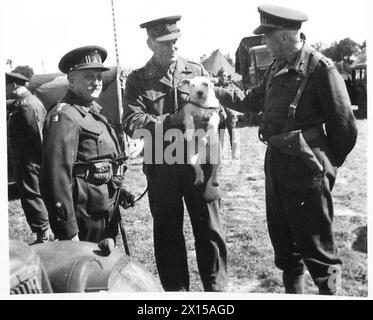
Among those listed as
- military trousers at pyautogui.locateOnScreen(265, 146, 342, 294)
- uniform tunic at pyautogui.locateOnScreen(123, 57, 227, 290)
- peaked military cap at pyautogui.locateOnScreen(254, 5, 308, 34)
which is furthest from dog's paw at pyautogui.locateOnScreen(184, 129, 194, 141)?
peaked military cap at pyautogui.locateOnScreen(254, 5, 308, 34)

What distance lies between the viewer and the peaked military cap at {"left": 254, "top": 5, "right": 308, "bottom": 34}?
3.53 meters

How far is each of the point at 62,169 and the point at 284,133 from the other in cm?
167

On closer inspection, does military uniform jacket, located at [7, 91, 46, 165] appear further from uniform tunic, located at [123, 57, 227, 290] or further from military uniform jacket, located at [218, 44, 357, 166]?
military uniform jacket, located at [218, 44, 357, 166]

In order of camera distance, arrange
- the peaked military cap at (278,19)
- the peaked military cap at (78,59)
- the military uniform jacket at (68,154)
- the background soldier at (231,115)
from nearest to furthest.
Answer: the peaked military cap at (278,19), the military uniform jacket at (68,154), the peaked military cap at (78,59), the background soldier at (231,115)

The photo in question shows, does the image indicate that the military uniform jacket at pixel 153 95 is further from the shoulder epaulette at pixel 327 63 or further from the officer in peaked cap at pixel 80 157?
the shoulder epaulette at pixel 327 63

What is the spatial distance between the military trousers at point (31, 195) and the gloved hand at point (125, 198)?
67 centimetres

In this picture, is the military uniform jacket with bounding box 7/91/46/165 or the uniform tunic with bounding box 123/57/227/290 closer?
the uniform tunic with bounding box 123/57/227/290

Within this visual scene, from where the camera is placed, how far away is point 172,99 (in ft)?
12.9

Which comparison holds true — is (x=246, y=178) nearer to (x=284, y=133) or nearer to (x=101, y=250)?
(x=284, y=133)

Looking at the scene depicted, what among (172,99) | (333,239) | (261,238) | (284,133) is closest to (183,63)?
(172,99)

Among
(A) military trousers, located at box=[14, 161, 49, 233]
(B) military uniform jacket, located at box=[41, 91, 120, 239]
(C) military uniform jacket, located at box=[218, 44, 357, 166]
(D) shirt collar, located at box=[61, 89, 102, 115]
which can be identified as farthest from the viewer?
(A) military trousers, located at box=[14, 161, 49, 233]

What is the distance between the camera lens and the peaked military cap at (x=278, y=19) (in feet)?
11.6

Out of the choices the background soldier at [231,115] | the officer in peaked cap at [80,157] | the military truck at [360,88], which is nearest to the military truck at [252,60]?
the background soldier at [231,115]

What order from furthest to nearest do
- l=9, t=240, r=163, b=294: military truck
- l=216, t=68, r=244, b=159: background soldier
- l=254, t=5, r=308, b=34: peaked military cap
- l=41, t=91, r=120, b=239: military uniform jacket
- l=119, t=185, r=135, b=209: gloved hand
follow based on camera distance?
1. l=119, t=185, r=135, b=209: gloved hand
2. l=216, t=68, r=244, b=159: background soldier
3. l=41, t=91, r=120, b=239: military uniform jacket
4. l=254, t=5, r=308, b=34: peaked military cap
5. l=9, t=240, r=163, b=294: military truck
